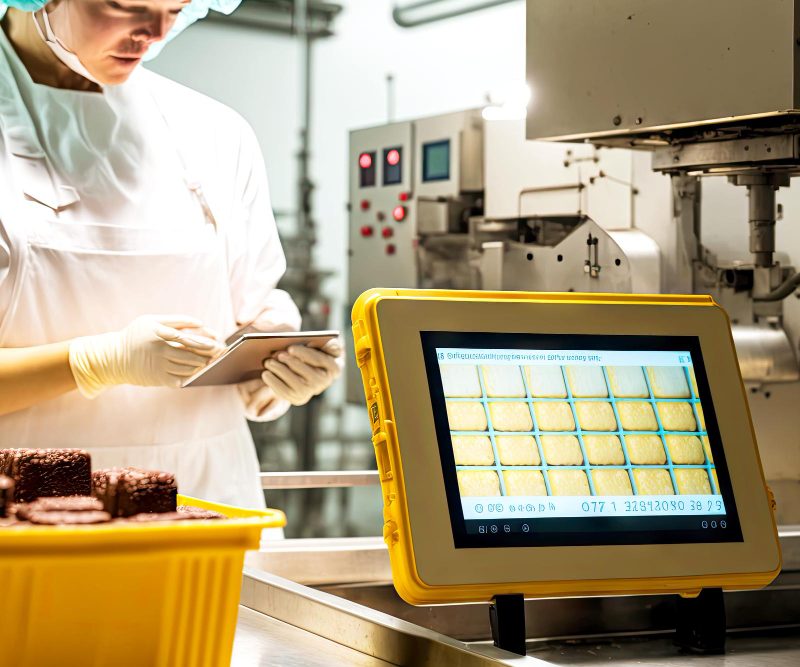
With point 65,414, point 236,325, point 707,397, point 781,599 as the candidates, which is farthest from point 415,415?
point 236,325

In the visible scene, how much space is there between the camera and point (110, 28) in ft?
6.90

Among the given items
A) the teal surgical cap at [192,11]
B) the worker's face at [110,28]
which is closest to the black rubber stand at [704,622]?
the worker's face at [110,28]

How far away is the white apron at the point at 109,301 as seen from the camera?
2064mm

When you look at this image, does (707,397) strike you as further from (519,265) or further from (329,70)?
(329,70)

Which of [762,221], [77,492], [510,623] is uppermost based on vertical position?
[762,221]

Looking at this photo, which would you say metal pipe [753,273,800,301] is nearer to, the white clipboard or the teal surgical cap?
the white clipboard

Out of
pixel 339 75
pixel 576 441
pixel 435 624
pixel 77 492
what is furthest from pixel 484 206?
pixel 77 492

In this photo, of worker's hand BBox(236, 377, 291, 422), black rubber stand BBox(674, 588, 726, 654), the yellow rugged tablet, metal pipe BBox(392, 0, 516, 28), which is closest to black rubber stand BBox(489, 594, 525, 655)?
the yellow rugged tablet

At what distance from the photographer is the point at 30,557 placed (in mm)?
590

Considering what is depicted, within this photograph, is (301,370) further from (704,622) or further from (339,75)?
(339,75)

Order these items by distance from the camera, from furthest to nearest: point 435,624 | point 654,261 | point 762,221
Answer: point 654,261, point 762,221, point 435,624

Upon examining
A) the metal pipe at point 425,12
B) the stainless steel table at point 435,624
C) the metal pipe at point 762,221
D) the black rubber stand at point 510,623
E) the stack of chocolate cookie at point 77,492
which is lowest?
the stainless steel table at point 435,624

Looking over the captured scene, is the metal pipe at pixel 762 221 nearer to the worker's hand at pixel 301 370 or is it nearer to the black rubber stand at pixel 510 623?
the black rubber stand at pixel 510 623

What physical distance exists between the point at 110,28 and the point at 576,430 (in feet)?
5.27
